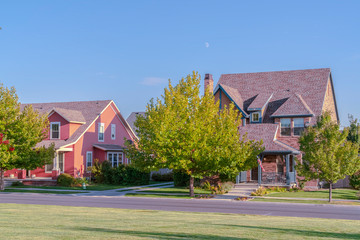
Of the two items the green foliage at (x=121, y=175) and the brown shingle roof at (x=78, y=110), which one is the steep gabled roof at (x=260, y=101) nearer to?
the green foliage at (x=121, y=175)

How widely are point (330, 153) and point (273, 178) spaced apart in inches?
391

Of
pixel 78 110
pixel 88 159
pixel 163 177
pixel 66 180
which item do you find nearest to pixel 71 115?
pixel 78 110

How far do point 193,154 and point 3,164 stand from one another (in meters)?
16.5

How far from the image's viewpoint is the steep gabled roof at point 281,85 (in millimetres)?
46438

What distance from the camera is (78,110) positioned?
5312 centimetres

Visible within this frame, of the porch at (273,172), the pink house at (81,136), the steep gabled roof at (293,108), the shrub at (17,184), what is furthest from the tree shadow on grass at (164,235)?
the shrub at (17,184)

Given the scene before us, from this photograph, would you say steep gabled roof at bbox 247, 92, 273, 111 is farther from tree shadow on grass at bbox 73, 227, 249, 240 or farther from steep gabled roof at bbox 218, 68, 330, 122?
tree shadow on grass at bbox 73, 227, 249, 240

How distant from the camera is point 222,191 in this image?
36.5m

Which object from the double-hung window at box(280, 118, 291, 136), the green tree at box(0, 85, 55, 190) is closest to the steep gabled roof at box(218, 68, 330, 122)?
the double-hung window at box(280, 118, 291, 136)

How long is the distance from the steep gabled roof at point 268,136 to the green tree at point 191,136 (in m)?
5.24

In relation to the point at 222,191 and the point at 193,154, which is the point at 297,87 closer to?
the point at 222,191

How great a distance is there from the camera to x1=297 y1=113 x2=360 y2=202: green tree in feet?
101

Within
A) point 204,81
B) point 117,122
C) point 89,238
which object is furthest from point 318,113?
point 89,238

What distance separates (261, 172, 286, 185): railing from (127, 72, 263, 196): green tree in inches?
233
